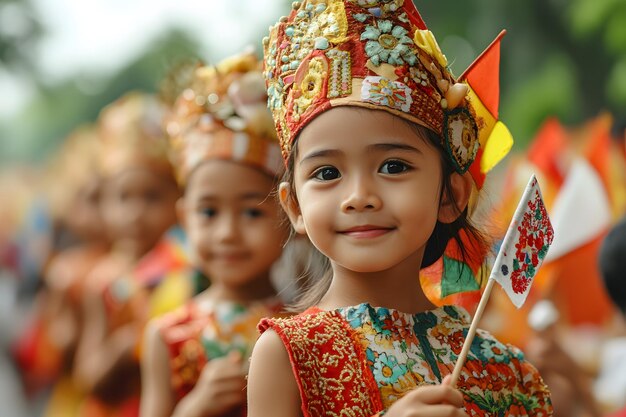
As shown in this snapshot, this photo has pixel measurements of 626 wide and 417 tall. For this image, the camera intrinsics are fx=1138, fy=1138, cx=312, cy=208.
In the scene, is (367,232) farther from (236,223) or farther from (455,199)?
(236,223)

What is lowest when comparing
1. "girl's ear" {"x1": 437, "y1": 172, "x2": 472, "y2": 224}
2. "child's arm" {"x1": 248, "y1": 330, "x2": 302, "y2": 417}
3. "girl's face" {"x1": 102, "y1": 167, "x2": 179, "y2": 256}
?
"child's arm" {"x1": 248, "y1": 330, "x2": 302, "y2": 417}

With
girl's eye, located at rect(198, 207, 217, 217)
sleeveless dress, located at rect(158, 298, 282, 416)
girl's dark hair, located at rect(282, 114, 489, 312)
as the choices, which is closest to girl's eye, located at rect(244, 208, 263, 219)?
girl's eye, located at rect(198, 207, 217, 217)

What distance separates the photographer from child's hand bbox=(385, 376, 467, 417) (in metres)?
2.31

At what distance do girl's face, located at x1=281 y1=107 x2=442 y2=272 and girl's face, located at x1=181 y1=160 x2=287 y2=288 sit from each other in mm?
1251

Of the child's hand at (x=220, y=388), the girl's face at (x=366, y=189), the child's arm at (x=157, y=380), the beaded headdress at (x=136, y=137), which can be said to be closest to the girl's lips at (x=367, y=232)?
the girl's face at (x=366, y=189)

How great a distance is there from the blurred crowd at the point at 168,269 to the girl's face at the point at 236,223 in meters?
0.11

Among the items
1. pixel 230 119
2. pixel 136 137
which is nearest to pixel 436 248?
pixel 230 119

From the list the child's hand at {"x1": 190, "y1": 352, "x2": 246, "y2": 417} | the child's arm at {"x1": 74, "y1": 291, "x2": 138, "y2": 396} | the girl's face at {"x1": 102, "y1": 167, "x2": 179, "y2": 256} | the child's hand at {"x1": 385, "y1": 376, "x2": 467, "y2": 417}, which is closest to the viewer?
the child's hand at {"x1": 385, "y1": 376, "x2": 467, "y2": 417}

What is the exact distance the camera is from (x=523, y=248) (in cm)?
257

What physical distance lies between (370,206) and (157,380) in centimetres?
161

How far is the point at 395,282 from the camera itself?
2.77m

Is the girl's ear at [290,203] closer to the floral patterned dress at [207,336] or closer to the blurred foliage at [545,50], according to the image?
the floral patterned dress at [207,336]

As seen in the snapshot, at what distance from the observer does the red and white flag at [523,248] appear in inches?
99.0

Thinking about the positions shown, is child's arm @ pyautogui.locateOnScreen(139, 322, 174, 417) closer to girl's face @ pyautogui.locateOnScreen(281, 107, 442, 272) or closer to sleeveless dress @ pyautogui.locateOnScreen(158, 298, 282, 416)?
sleeveless dress @ pyautogui.locateOnScreen(158, 298, 282, 416)
